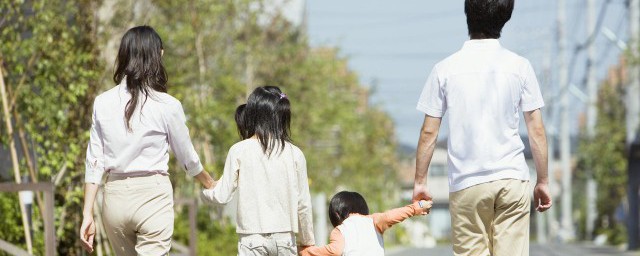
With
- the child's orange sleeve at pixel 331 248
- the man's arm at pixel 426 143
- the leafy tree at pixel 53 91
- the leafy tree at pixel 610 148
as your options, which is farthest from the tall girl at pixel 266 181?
the leafy tree at pixel 610 148

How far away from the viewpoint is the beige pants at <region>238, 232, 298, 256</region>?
602 centimetres

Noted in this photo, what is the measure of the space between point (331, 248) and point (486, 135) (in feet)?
4.85

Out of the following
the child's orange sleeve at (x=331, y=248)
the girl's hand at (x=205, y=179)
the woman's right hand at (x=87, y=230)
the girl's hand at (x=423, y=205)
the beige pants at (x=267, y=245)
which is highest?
the girl's hand at (x=205, y=179)

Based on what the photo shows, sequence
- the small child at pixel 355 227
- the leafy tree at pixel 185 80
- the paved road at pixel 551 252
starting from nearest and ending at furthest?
1. the small child at pixel 355 227
2. the leafy tree at pixel 185 80
3. the paved road at pixel 551 252

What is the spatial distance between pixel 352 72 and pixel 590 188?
2127 cm

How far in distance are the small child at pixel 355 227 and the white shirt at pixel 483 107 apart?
117 cm

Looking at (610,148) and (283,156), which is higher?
(283,156)

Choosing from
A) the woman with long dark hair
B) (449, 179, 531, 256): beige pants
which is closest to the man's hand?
(449, 179, 531, 256): beige pants

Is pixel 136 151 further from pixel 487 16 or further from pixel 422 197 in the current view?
pixel 487 16

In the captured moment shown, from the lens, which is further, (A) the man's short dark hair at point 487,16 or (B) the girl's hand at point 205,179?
(B) the girl's hand at point 205,179

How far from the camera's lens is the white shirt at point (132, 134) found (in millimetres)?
5598

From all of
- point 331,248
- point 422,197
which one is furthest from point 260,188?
point 422,197

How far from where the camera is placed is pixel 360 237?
6590 mm

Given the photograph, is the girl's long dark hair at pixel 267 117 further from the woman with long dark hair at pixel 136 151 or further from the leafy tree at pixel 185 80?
the leafy tree at pixel 185 80
